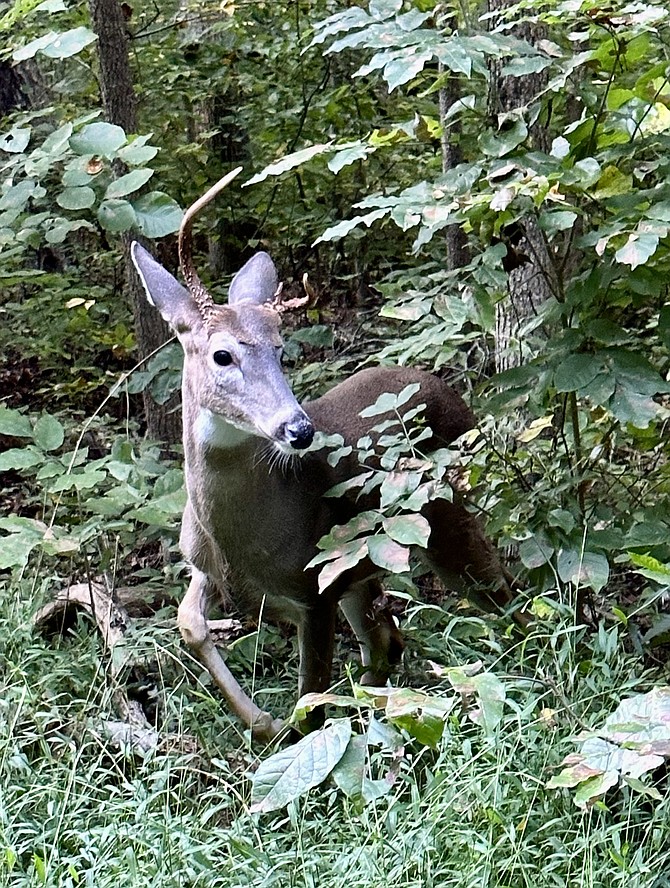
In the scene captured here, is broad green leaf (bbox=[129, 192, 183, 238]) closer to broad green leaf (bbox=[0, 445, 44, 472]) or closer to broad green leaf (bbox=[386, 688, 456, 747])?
broad green leaf (bbox=[0, 445, 44, 472])

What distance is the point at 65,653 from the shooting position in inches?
177

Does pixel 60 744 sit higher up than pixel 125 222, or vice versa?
pixel 125 222

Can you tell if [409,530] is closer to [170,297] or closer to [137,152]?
[170,297]

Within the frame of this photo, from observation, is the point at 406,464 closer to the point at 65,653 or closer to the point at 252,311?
the point at 252,311

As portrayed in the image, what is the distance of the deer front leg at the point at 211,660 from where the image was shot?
13.0 ft

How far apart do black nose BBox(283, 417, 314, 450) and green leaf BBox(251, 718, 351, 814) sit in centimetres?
148

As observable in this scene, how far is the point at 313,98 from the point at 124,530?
3641 mm

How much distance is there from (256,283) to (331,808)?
84.0 inches

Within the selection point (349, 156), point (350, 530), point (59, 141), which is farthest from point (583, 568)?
point (59, 141)

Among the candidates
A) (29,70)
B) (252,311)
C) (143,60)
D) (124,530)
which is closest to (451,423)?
(252,311)

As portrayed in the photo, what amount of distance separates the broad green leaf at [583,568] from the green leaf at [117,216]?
2.00 metres

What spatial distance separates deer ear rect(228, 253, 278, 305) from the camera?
4594 mm

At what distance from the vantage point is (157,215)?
436 centimetres

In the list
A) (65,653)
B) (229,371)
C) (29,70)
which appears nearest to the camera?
(229,371)
